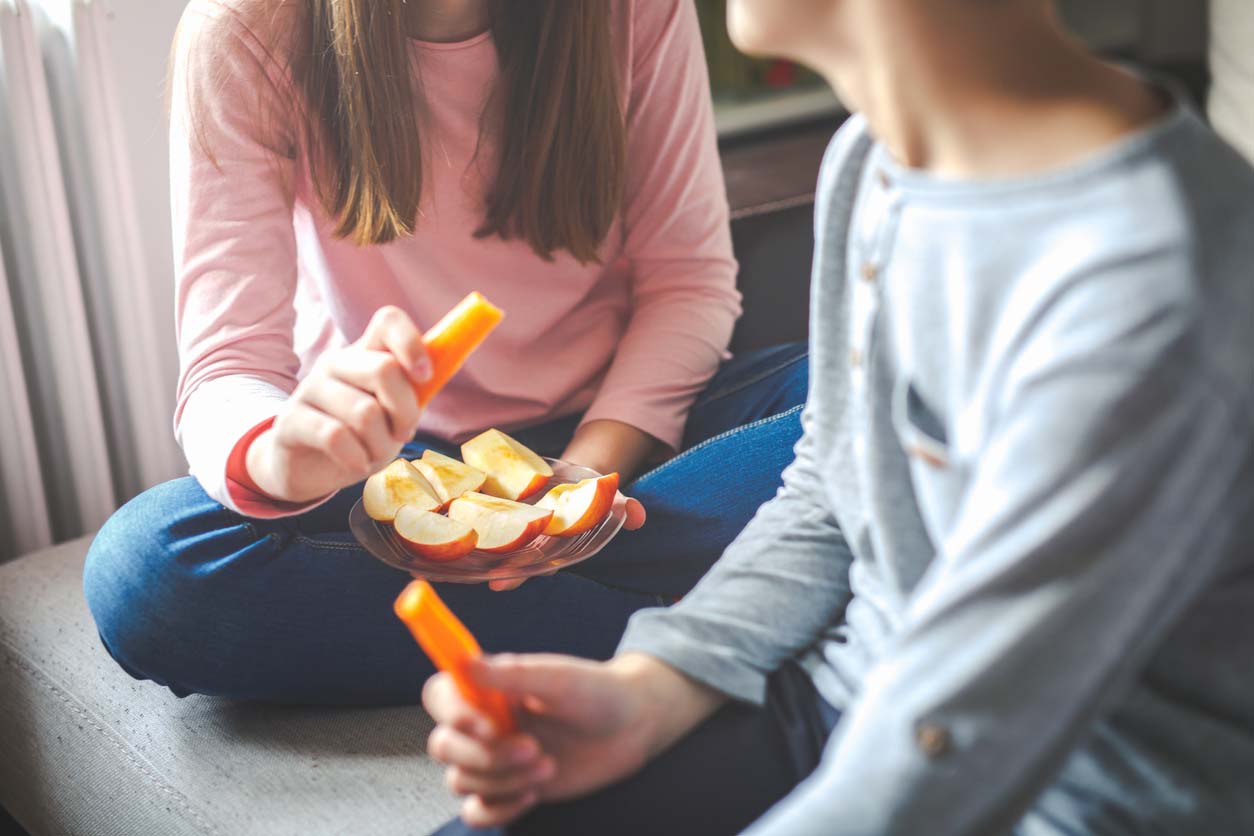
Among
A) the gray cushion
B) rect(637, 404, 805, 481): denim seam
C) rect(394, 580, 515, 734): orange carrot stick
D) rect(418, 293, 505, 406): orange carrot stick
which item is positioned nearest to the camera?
rect(394, 580, 515, 734): orange carrot stick

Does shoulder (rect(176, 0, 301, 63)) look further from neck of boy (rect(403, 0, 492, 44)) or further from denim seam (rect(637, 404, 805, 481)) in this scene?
denim seam (rect(637, 404, 805, 481))

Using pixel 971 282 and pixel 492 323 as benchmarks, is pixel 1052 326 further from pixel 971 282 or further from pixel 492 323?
pixel 492 323

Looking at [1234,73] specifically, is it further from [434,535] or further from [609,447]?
[434,535]

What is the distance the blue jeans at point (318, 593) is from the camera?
40.0 inches

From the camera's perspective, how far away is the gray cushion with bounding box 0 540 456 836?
0.93m

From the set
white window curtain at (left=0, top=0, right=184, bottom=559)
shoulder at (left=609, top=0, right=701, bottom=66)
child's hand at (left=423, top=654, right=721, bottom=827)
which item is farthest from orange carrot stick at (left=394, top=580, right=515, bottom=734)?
white window curtain at (left=0, top=0, right=184, bottom=559)

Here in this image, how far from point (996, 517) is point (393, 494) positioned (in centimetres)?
59

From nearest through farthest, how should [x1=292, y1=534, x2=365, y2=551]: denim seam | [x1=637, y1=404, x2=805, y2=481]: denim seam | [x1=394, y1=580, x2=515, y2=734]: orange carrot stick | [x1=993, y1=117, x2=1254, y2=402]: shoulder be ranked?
[x1=993, y1=117, x2=1254, y2=402]: shoulder < [x1=394, y1=580, x2=515, y2=734]: orange carrot stick < [x1=292, y1=534, x2=365, y2=551]: denim seam < [x1=637, y1=404, x2=805, y2=481]: denim seam

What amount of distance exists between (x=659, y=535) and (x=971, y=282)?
1.91 feet

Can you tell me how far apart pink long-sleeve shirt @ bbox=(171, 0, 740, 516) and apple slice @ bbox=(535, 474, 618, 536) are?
0.21 m

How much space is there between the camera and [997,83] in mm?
582

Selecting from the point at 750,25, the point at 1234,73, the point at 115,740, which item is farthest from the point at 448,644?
the point at 1234,73

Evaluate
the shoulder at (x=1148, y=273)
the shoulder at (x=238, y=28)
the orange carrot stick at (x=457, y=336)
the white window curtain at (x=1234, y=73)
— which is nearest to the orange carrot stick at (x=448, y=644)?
the orange carrot stick at (x=457, y=336)

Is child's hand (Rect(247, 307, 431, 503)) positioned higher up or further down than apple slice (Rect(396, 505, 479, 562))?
higher up
